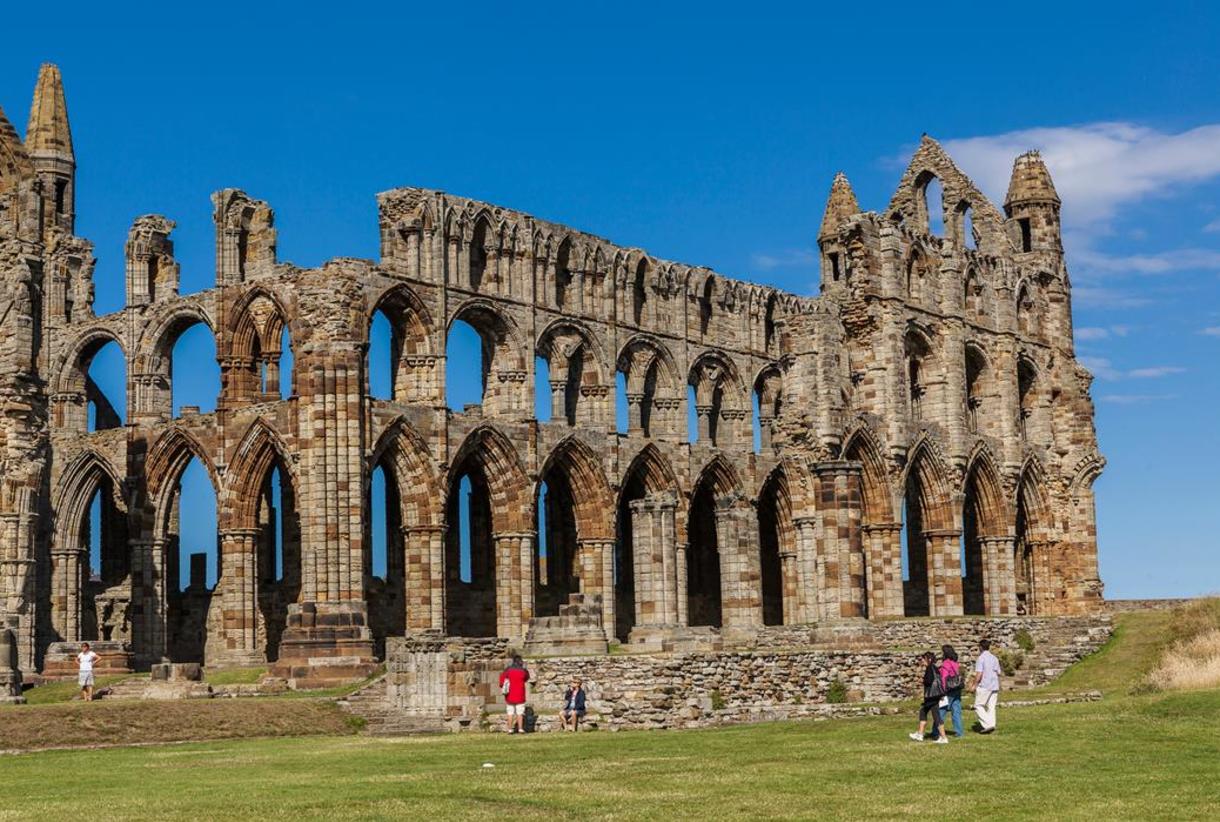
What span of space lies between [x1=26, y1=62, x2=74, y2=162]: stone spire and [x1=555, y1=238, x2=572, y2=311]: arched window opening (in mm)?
15640

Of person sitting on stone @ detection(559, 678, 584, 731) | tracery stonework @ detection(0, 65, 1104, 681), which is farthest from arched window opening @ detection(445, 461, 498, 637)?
person sitting on stone @ detection(559, 678, 584, 731)

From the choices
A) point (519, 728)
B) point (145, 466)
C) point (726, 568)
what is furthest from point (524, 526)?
point (519, 728)

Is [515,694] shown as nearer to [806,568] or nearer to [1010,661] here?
[1010,661]

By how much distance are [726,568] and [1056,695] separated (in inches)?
628

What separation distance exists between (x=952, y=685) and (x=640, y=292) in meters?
35.3

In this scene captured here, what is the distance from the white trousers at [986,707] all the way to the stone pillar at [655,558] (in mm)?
20954

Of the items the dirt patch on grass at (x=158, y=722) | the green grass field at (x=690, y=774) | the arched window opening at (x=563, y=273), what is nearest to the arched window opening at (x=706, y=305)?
the arched window opening at (x=563, y=273)

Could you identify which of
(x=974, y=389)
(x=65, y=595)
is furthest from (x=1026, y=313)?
(x=65, y=595)

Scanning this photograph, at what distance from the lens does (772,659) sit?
33.7m

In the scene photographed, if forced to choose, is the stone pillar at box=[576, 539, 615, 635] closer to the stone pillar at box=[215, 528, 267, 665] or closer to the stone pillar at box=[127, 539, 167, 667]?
the stone pillar at box=[215, 528, 267, 665]

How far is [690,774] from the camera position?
67.8 feet

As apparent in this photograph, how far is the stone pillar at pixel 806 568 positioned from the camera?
6028 cm

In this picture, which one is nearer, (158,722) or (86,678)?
(158,722)

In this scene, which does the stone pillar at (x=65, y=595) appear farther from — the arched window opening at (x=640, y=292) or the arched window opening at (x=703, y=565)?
the arched window opening at (x=703, y=565)
